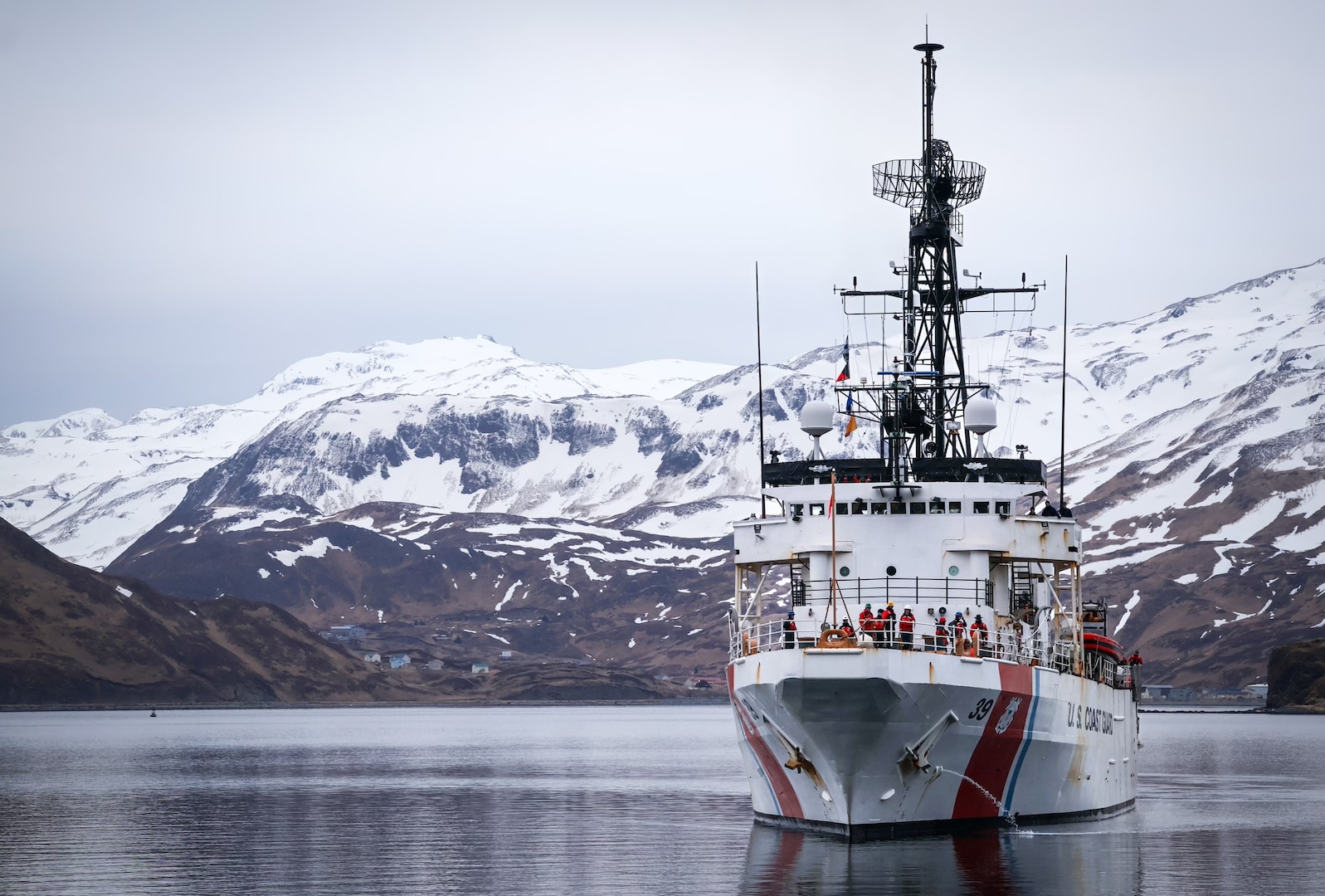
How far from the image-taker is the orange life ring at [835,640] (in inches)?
1838

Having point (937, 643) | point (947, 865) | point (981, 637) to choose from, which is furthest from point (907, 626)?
point (947, 865)

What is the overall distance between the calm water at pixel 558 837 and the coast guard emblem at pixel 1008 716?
10.6 feet

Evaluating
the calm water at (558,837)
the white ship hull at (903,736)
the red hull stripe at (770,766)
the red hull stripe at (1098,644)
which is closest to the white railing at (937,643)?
the white ship hull at (903,736)

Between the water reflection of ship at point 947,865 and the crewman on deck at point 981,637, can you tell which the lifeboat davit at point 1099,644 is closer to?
the crewman on deck at point 981,637

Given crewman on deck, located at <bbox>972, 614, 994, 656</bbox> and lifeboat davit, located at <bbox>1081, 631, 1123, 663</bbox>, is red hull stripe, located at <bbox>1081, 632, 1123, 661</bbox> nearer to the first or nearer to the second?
lifeboat davit, located at <bbox>1081, 631, 1123, 663</bbox>

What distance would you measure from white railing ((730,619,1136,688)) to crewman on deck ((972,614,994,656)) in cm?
3

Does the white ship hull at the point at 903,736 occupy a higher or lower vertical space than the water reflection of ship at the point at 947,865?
higher

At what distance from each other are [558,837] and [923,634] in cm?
1678

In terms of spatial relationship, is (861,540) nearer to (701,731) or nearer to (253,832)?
(253,832)

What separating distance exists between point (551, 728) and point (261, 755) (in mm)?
75657

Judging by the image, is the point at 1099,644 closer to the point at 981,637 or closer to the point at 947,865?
the point at 981,637

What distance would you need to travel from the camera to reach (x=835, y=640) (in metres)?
46.8

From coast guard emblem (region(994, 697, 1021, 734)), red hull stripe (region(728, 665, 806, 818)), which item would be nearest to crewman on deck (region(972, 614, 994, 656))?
coast guard emblem (region(994, 697, 1021, 734))

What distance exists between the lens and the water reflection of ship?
4300 centimetres
